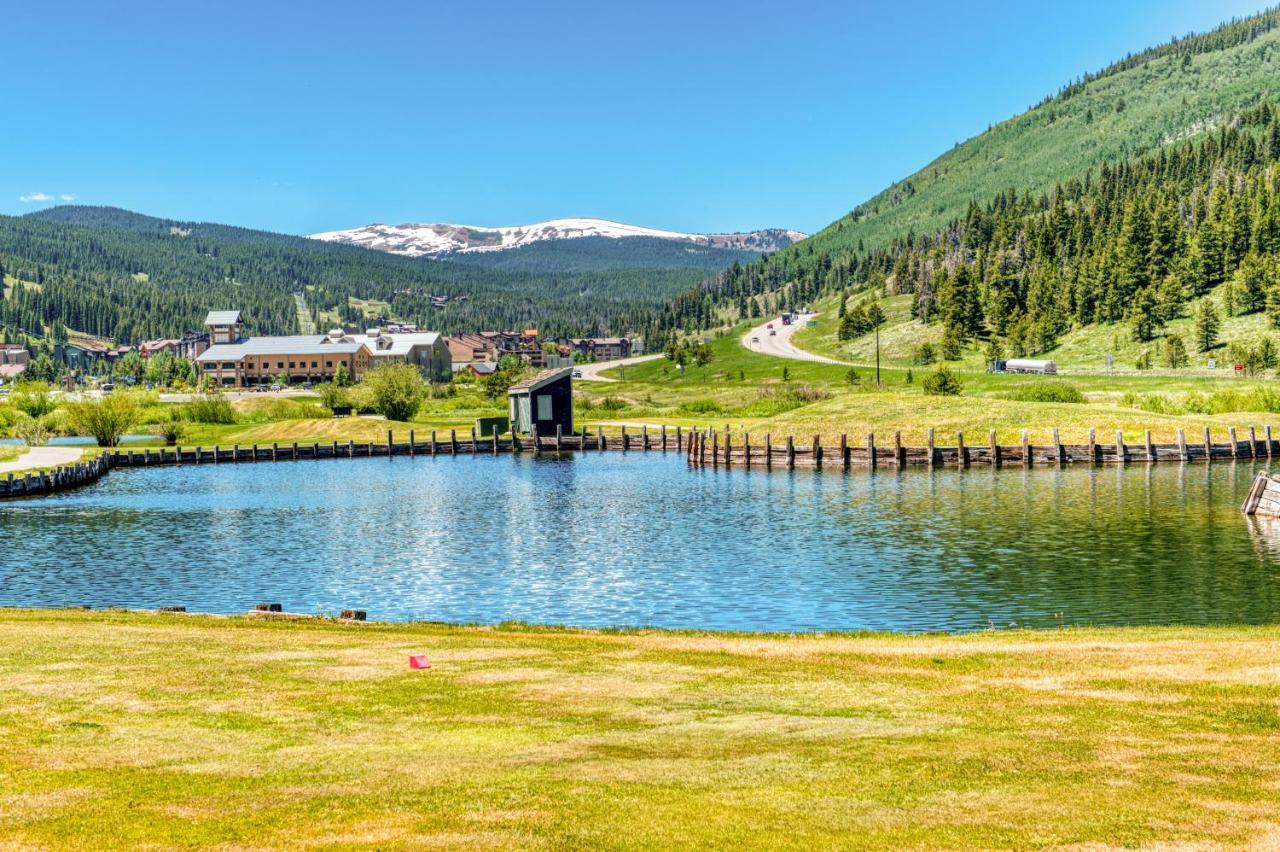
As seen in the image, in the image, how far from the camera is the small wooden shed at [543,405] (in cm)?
12188

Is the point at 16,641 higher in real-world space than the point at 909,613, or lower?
higher

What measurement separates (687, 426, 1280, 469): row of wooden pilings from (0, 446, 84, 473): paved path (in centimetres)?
5709

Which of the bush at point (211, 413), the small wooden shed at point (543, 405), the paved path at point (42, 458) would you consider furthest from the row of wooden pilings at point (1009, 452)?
the bush at point (211, 413)

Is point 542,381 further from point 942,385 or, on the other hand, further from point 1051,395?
point 1051,395

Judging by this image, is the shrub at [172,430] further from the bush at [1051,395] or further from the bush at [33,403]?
the bush at [1051,395]

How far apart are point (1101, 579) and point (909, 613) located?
923cm

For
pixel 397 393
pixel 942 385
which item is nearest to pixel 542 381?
pixel 397 393

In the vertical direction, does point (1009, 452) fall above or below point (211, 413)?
below

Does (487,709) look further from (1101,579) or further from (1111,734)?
(1101,579)

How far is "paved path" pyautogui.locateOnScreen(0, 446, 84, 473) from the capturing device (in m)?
95.5

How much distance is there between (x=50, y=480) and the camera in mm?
87750

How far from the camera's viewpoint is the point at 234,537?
2397 inches

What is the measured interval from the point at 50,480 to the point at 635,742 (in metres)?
82.2

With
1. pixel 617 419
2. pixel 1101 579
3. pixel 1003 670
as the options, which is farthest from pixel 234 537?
pixel 617 419
